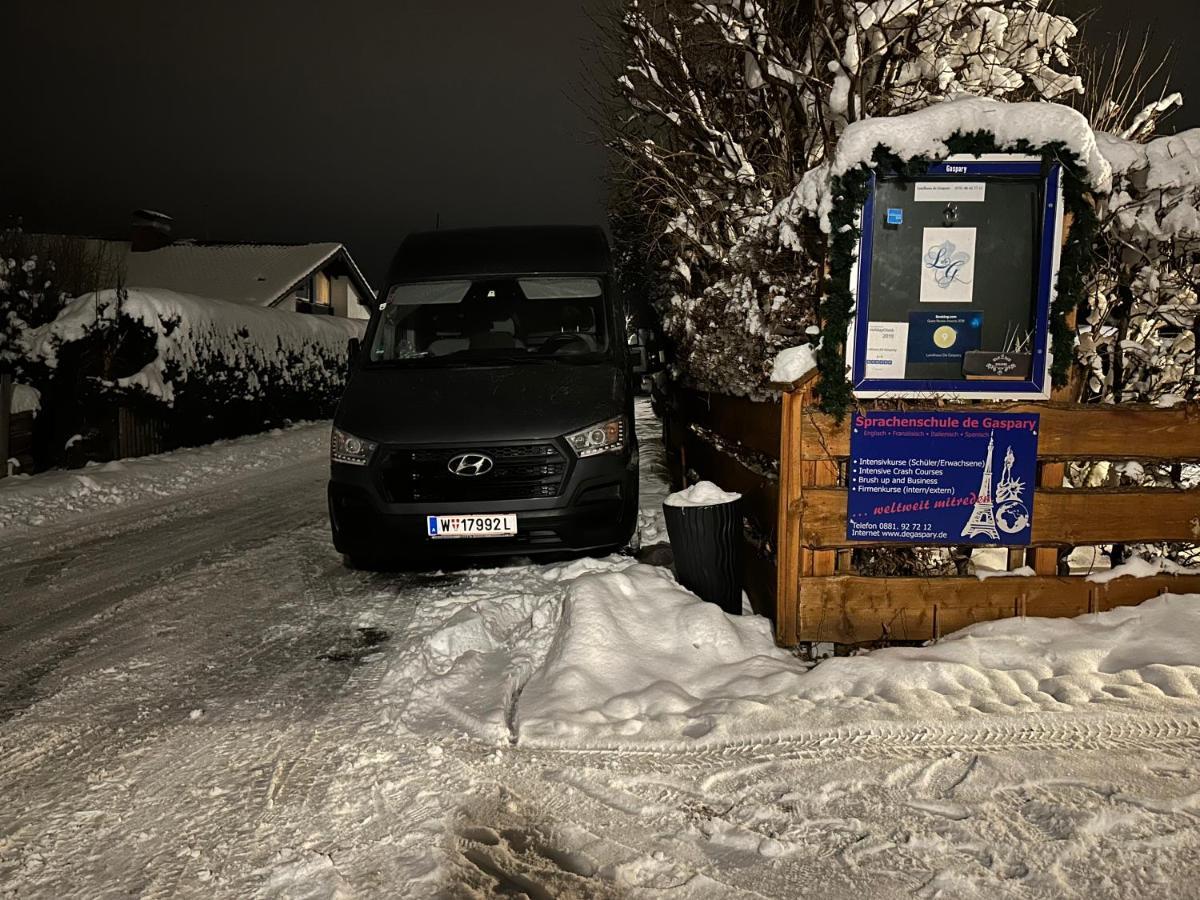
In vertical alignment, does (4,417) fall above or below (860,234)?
below

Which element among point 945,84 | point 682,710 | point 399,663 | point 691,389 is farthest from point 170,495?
point 945,84

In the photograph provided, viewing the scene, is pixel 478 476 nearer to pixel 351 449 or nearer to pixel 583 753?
pixel 351 449

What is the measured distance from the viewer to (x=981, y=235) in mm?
4211

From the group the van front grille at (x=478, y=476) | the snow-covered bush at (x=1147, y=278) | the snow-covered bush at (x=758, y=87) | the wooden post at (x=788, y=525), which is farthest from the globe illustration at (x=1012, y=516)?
the van front grille at (x=478, y=476)

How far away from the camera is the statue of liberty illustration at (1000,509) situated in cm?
420

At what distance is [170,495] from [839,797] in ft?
32.0

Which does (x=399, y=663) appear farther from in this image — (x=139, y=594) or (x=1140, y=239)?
(x=1140, y=239)

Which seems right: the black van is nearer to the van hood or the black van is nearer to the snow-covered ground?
the van hood

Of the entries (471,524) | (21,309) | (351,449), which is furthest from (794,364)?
(21,309)

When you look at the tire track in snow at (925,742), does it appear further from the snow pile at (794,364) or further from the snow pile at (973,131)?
the snow pile at (973,131)

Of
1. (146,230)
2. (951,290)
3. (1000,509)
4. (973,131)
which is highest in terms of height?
(146,230)

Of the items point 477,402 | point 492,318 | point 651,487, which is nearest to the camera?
point 477,402

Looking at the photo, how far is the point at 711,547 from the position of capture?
4664 millimetres

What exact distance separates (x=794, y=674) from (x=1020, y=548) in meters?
1.54
